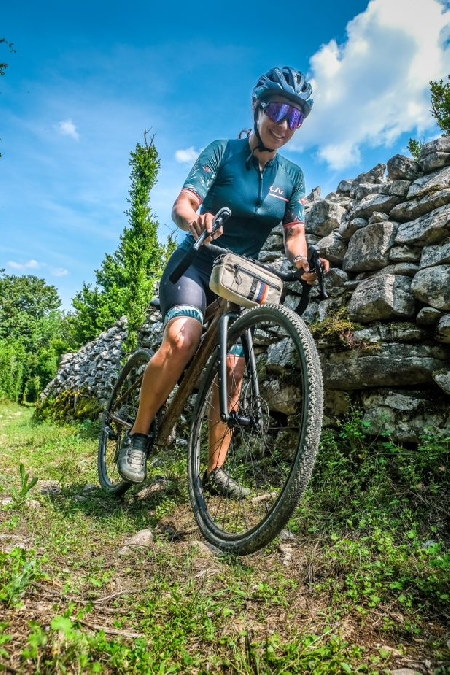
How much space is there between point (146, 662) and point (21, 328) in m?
58.5

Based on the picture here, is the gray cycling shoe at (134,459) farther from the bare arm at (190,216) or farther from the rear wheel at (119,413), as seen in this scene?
the bare arm at (190,216)

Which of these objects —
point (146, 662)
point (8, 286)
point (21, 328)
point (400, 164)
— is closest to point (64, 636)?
point (146, 662)

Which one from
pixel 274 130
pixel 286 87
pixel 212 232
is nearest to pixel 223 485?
pixel 212 232

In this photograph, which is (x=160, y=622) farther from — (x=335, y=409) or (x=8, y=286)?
(x=8, y=286)

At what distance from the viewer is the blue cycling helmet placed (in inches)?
112

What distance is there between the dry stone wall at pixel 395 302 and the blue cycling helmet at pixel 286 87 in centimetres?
174

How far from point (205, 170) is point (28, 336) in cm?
5568

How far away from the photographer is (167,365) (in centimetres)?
282

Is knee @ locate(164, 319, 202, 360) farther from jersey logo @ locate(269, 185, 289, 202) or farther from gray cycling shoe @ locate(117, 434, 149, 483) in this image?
jersey logo @ locate(269, 185, 289, 202)

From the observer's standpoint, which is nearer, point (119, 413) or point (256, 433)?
point (256, 433)

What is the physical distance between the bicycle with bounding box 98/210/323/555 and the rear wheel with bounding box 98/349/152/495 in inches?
0.5

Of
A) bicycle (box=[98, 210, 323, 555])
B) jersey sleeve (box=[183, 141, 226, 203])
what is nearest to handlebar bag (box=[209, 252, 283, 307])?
bicycle (box=[98, 210, 323, 555])

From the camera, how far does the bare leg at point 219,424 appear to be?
2.71m

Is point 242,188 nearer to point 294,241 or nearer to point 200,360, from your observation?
point 294,241
